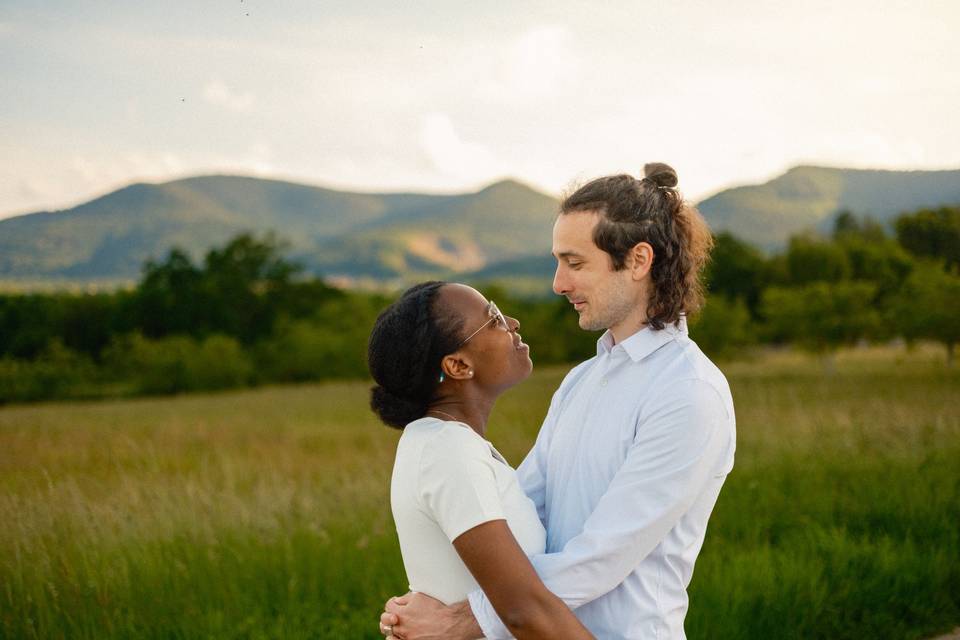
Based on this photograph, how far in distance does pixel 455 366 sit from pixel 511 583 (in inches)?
21.1

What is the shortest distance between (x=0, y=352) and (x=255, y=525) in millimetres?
38025

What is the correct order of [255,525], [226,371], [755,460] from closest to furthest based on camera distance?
[255,525] → [755,460] → [226,371]

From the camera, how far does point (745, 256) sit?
140 ft

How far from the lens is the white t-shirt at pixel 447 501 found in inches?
80.2

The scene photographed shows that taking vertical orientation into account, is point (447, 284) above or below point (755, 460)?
above

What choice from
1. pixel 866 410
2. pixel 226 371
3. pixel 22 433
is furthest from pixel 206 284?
pixel 866 410

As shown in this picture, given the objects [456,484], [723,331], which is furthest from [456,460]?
[723,331]

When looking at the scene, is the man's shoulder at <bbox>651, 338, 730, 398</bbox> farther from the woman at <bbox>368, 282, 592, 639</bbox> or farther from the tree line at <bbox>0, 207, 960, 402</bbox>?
the tree line at <bbox>0, 207, 960, 402</bbox>

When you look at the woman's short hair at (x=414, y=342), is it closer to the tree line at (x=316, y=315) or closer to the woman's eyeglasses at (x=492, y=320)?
the woman's eyeglasses at (x=492, y=320)

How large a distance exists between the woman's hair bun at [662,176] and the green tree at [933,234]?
50.1ft

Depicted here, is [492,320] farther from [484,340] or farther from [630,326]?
[630,326]

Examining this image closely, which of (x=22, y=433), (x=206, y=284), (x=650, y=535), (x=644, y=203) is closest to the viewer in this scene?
(x=650, y=535)

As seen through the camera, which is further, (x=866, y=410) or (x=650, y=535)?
(x=866, y=410)

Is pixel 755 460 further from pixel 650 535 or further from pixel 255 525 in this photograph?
pixel 650 535
